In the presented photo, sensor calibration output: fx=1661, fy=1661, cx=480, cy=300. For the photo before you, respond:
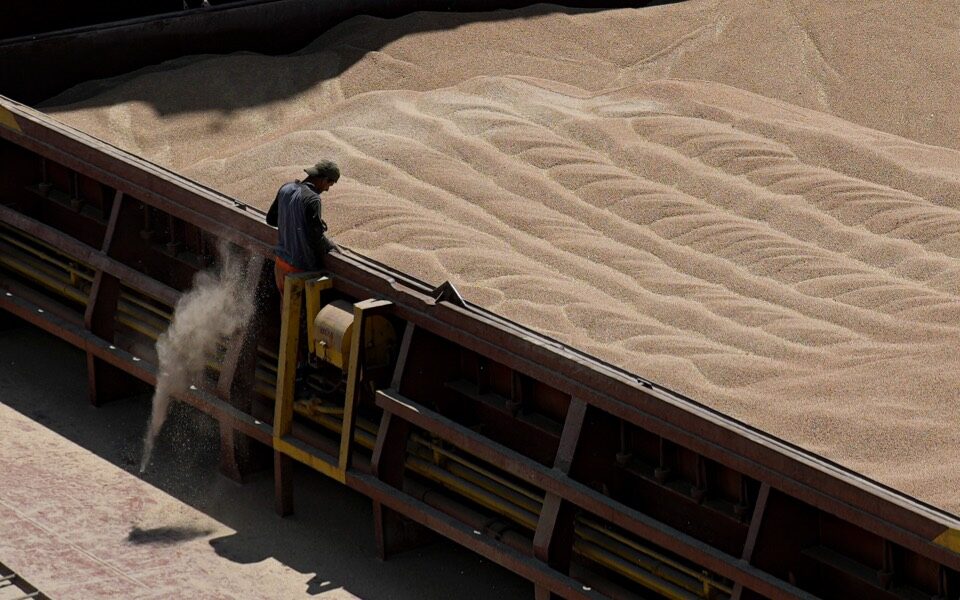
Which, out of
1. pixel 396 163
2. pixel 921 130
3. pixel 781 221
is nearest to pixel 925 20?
pixel 921 130

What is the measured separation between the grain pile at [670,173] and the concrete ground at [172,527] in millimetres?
1145

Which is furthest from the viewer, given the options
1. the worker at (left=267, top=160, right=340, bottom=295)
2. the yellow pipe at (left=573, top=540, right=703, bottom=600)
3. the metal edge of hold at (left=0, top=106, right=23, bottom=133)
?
the metal edge of hold at (left=0, top=106, right=23, bottom=133)

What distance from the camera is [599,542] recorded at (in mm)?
6074

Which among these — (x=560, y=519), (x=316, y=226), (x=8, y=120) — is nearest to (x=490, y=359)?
(x=560, y=519)

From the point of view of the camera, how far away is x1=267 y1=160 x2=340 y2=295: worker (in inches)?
266

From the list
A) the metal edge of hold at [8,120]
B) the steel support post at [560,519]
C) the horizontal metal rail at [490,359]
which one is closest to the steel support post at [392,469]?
the horizontal metal rail at [490,359]

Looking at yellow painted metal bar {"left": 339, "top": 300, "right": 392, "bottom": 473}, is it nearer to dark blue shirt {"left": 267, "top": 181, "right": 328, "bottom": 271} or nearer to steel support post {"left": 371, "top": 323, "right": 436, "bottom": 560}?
steel support post {"left": 371, "top": 323, "right": 436, "bottom": 560}

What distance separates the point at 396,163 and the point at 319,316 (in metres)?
2.22

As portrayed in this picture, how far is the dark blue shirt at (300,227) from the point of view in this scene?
22.2 feet

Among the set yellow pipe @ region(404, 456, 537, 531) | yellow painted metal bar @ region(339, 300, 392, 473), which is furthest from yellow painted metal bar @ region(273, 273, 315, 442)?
yellow pipe @ region(404, 456, 537, 531)

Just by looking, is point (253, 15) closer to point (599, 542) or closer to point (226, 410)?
point (226, 410)

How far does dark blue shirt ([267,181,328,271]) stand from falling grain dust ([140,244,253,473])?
1.64 ft

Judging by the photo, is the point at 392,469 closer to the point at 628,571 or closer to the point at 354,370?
the point at 354,370

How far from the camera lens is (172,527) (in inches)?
271
